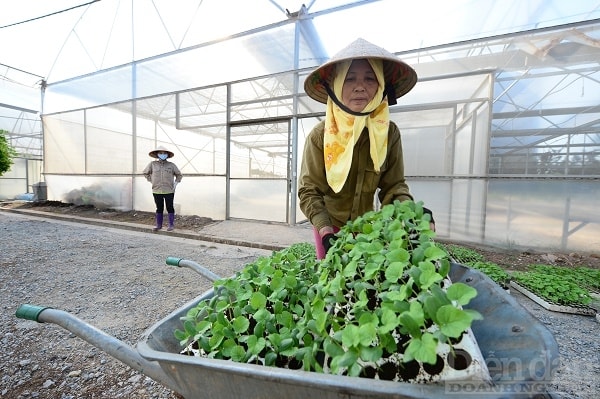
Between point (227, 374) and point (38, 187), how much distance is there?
12.4 metres

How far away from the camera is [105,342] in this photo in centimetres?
83

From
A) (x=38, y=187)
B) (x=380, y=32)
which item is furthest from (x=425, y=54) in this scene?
(x=38, y=187)

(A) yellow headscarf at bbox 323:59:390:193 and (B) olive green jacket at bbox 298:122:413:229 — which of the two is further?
(B) olive green jacket at bbox 298:122:413:229

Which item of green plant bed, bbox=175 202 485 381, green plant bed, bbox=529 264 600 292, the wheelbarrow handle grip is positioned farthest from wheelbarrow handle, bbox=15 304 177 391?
green plant bed, bbox=529 264 600 292

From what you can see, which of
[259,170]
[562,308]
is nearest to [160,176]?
[259,170]

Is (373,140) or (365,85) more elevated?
(365,85)

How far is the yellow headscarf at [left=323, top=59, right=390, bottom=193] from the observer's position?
4.53 feet

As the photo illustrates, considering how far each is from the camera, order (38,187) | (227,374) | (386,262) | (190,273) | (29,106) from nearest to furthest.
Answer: (227,374) < (386,262) < (190,273) < (38,187) < (29,106)

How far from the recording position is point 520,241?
13.8ft

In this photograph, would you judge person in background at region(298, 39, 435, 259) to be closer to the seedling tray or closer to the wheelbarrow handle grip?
the wheelbarrow handle grip

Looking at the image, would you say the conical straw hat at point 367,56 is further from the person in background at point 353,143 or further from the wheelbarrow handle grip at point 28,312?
the wheelbarrow handle grip at point 28,312

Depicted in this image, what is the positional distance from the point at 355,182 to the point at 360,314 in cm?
100

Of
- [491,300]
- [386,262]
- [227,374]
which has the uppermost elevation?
[386,262]

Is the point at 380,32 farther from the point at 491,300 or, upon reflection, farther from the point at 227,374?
the point at 227,374
